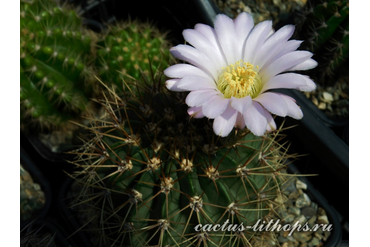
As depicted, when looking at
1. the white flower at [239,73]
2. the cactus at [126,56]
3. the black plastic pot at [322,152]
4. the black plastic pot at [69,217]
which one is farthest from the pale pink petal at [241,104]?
the black plastic pot at [69,217]

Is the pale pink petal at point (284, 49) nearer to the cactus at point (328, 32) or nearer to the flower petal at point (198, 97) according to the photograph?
the flower petal at point (198, 97)

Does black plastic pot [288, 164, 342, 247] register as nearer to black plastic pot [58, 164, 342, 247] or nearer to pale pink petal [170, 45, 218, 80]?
black plastic pot [58, 164, 342, 247]

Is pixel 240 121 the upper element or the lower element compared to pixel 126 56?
lower

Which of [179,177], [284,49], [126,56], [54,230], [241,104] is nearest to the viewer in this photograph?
[241,104]

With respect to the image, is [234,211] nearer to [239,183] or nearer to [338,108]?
[239,183]

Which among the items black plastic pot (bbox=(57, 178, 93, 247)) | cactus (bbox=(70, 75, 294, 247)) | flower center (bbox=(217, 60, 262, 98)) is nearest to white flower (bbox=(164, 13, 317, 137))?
flower center (bbox=(217, 60, 262, 98))

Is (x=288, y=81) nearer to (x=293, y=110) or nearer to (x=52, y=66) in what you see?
(x=293, y=110)

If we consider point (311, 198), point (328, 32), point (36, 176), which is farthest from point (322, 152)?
point (36, 176)

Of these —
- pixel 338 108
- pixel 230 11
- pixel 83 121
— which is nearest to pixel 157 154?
pixel 83 121
